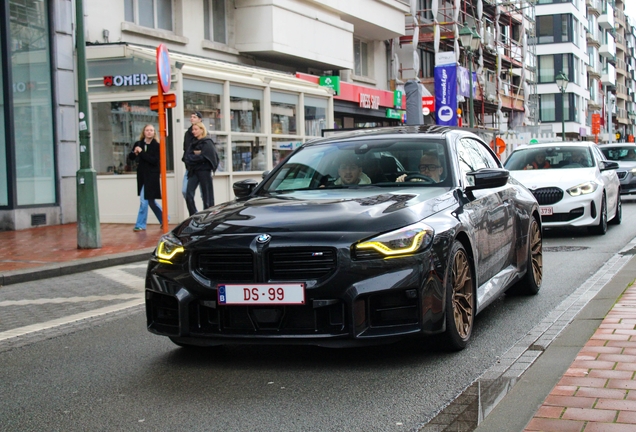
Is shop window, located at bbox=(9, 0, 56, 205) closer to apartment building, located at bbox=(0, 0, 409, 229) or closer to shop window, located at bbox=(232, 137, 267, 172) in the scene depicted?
Answer: apartment building, located at bbox=(0, 0, 409, 229)

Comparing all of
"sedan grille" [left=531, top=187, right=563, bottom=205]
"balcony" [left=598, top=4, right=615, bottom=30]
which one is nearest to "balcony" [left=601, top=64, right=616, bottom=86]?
"balcony" [left=598, top=4, right=615, bottom=30]

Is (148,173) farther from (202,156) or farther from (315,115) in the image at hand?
(315,115)

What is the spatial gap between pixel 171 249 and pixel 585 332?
270 centimetres

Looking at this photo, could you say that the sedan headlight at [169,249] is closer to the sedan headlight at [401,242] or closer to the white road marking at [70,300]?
the sedan headlight at [401,242]

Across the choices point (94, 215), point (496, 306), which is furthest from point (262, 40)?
point (496, 306)

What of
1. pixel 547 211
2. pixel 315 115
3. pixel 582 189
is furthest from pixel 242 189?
pixel 315 115

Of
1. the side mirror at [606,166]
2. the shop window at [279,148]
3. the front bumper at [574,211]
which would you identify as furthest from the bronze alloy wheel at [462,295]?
the shop window at [279,148]

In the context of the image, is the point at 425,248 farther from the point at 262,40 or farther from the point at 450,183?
the point at 262,40

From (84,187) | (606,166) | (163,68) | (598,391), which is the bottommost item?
(598,391)

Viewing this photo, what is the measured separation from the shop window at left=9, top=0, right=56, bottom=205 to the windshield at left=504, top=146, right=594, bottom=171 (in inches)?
364

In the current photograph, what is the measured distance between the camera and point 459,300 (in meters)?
5.85

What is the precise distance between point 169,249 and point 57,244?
9.27 m

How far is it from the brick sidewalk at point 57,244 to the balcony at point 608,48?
91.2 metres

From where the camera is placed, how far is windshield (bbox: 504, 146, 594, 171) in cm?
1553
